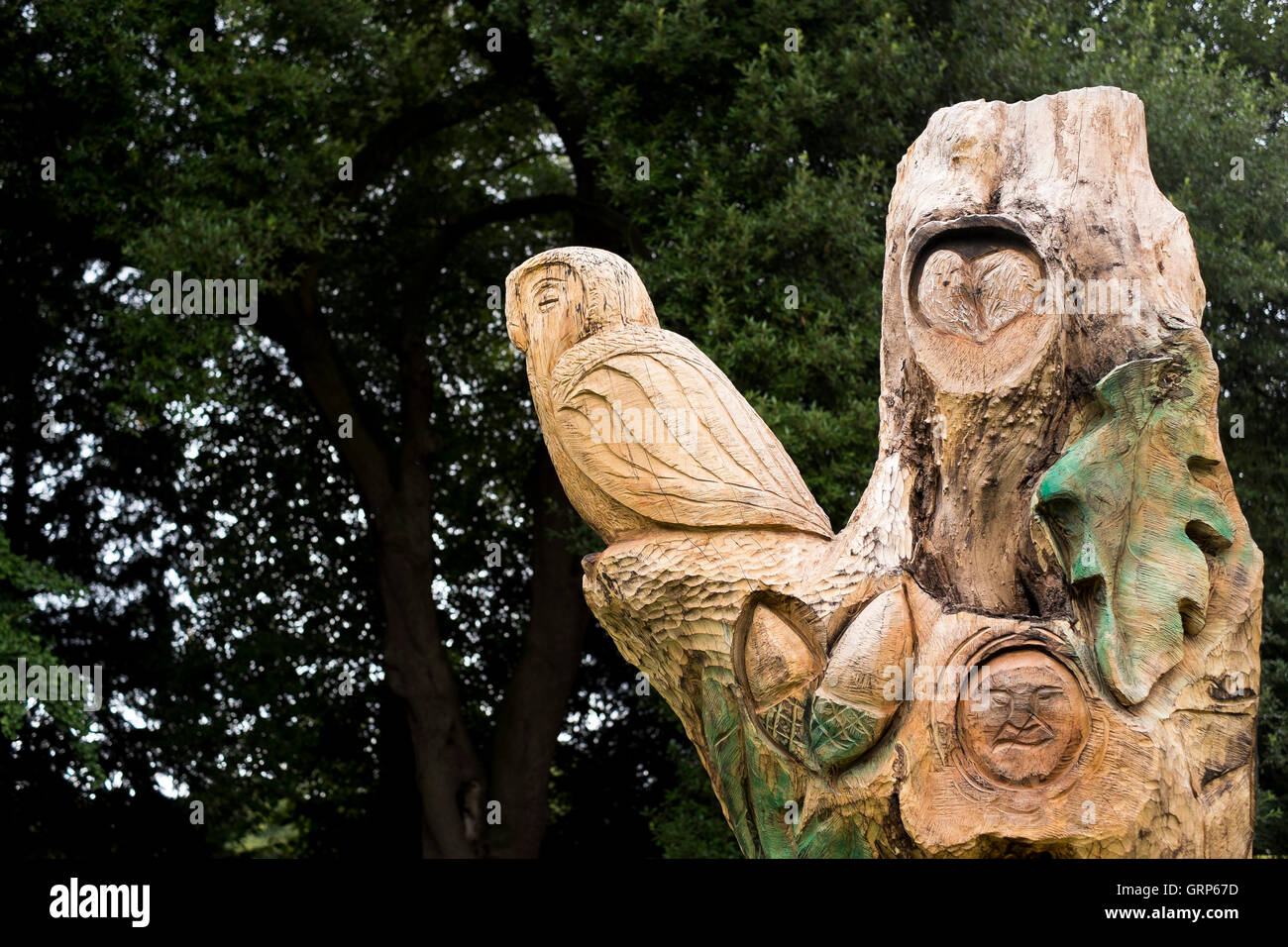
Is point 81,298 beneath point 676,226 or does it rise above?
above

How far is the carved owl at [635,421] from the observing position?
3.12 meters

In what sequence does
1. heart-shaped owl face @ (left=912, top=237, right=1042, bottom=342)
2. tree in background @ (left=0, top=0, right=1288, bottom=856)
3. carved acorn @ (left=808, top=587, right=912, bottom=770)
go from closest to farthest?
carved acorn @ (left=808, top=587, right=912, bottom=770), heart-shaped owl face @ (left=912, top=237, right=1042, bottom=342), tree in background @ (left=0, top=0, right=1288, bottom=856)

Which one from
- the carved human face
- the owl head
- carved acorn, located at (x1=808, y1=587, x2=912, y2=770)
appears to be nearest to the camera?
the carved human face

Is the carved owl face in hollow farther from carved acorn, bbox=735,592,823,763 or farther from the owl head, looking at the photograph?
the owl head

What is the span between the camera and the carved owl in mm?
3121

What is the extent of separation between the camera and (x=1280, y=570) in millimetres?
8305

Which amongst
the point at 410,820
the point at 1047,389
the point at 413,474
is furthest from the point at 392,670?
the point at 1047,389

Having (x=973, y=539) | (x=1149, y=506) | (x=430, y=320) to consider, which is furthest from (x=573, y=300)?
(x=430, y=320)

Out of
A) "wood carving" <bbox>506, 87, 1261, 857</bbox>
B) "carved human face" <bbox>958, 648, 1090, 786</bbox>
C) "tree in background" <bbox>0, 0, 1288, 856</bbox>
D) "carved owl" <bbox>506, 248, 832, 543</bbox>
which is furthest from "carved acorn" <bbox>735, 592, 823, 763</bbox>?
"tree in background" <bbox>0, 0, 1288, 856</bbox>

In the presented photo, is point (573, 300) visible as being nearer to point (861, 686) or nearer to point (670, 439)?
point (670, 439)

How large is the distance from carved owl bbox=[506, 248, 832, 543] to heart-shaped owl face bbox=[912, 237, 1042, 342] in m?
0.53

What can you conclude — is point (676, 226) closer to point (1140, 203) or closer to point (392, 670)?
point (392, 670)

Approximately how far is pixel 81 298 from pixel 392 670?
11.8 ft

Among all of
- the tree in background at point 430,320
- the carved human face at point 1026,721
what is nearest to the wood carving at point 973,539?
the carved human face at point 1026,721
